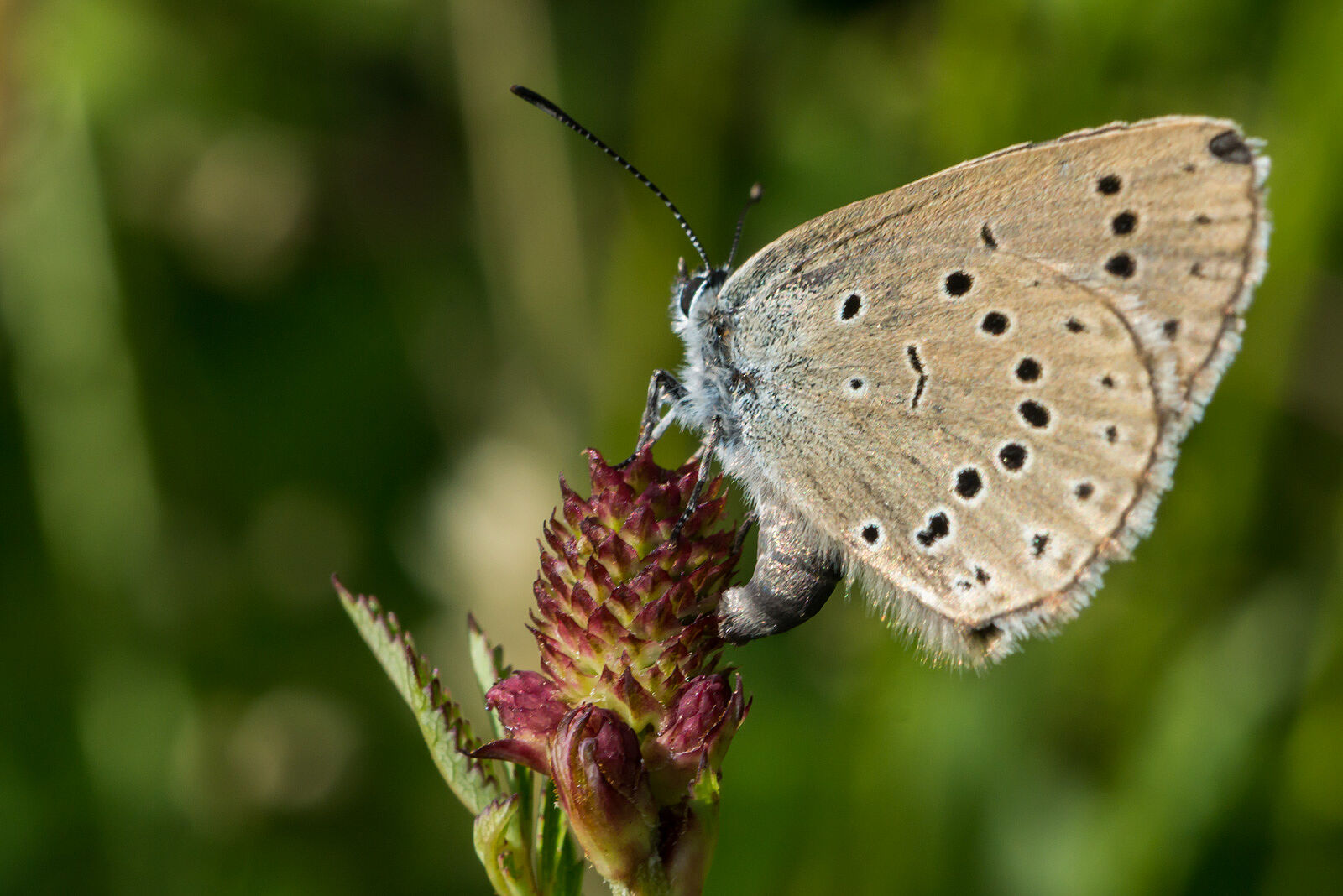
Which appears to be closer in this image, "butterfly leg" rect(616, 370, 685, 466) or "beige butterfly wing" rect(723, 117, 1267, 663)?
"beige butterfly wing" rect(723, 117, 1267, 663)

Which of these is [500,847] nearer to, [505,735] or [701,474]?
[505,735]

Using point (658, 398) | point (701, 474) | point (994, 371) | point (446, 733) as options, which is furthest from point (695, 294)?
point (446, 733)

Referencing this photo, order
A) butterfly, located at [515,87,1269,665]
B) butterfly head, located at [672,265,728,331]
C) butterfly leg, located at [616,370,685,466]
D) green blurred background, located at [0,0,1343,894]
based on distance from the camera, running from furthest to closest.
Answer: green blurred background, located at [0,0,1343,894] → butterfly head, located at [672,265,728,331] → butterfly leg, located at [616,370,685,466] → butterfly, located at [515,87,1269,665]

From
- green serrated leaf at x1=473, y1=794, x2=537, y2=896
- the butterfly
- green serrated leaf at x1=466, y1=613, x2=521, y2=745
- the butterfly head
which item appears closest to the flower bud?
green serrated leaf at x1=473, y1=794, x2=537, y2=896

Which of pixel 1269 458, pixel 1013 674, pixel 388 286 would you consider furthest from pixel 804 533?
pixel 388 286

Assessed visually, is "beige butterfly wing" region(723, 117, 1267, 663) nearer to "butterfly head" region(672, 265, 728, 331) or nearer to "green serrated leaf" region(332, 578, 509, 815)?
"butterfly head" region(672, 265, 728, 331)

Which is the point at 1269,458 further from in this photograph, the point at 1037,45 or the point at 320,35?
the point at 320,35

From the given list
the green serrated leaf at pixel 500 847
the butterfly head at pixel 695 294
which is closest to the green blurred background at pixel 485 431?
the butterfly head at pixel 695 294
